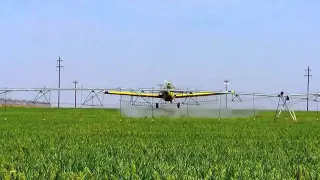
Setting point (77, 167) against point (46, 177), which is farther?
point (77, 167)

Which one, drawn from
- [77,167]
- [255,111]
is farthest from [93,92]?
[77,167]

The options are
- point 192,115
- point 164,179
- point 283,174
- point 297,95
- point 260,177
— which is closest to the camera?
point 164,179

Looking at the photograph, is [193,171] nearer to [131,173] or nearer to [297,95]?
[131,173]

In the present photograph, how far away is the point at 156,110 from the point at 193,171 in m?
49.2

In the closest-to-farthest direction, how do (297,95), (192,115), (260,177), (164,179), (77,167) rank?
(164,179) → (260,177) → (77,167) → (297,95) → (192,115)

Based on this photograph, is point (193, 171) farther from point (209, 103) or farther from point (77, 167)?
point (209, 103)

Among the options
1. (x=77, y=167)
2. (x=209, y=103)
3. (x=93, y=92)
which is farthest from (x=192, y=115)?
(x=77, y=167)

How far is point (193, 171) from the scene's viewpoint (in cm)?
770

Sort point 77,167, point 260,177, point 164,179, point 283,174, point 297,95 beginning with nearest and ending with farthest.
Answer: point 164,179
point 260,177
point 283,174
point 77,167
point 297,95

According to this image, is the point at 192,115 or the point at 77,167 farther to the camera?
the point at 192,115

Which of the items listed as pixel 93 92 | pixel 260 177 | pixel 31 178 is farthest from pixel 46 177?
pixel 93 92

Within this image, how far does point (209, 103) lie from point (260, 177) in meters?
48.6

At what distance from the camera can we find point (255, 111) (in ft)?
179

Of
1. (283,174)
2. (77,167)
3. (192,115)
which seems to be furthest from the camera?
(192,115)
